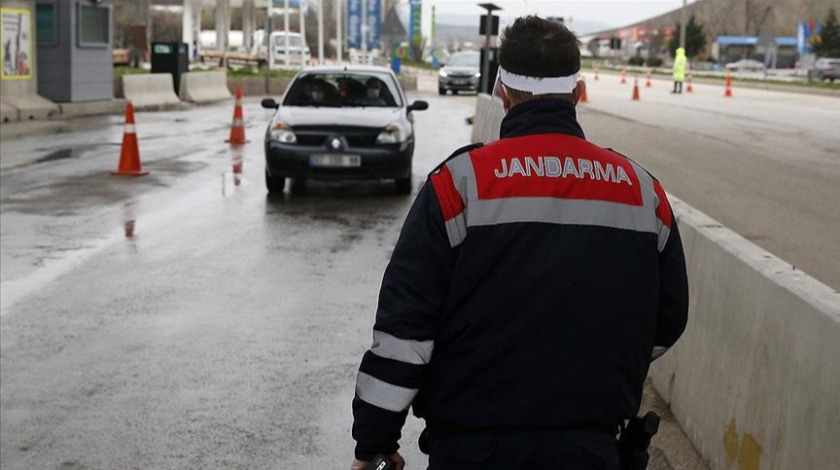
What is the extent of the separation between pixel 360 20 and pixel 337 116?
62.4 metres

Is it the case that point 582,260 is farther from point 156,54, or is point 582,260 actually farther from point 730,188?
point 156,54

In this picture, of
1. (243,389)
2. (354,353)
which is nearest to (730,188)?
(354,353)

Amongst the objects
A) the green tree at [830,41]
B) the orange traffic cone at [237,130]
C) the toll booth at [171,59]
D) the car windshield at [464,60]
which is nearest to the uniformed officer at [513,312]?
the orange traffic cone at [237,130]

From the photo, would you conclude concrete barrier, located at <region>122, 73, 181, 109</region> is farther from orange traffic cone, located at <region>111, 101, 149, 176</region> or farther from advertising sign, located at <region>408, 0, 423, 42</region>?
advertising sign, located at <region>408, 0, 423, 42</region>

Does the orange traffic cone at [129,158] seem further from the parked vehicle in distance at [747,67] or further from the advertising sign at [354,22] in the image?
the parked vehicle in distance at [747,67]

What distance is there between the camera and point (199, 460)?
567 centimetres

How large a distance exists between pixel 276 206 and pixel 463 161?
11.3m

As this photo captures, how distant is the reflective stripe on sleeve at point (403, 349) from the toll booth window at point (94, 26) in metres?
29.1

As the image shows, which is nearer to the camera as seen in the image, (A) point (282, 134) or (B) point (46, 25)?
(A) point (282, 134)

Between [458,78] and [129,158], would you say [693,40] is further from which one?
[129,158]

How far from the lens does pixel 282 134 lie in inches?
579

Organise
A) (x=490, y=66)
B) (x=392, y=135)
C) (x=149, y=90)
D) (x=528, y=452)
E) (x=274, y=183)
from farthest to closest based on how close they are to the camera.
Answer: (x=149, y=90), (x=490, y=66), (x=274, y=183), (x=392, y=135), (x=528, y=452)

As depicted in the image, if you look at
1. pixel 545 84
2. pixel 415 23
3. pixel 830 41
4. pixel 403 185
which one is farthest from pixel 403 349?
Answer: pixel 830 41

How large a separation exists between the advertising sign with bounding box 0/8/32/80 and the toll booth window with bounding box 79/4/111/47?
237 centimetres
